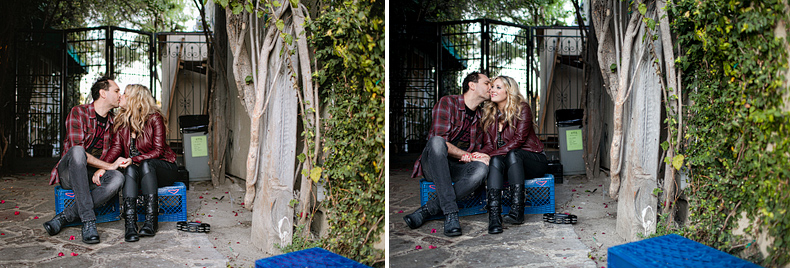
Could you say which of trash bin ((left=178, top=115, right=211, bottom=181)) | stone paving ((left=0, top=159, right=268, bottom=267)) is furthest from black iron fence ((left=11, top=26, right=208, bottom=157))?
stone paving ((left=0, top=159, right=268, bottom=267))

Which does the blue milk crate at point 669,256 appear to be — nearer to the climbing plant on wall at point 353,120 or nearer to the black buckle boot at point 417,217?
the climbing plant on wall at point 353,120

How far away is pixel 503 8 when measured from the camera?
21.5 ft

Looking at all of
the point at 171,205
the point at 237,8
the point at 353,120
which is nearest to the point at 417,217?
the point at 353,120

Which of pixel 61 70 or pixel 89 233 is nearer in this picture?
pixel 89 233

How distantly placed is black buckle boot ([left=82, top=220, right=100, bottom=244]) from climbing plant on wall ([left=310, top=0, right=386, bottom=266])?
1.57 meters

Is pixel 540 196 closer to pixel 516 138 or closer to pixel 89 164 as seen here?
pixel 516 138

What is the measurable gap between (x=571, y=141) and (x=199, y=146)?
3509 millimetres

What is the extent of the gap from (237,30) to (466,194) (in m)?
1.86

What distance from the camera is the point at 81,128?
3.51 meters

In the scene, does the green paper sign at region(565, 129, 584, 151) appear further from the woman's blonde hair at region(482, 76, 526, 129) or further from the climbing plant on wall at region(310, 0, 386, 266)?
the climbing plant on wall at region(310, 0, 386, 266)

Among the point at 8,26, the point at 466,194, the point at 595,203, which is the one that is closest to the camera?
the point at 466,194

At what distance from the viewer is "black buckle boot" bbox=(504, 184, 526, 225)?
3.71 meters

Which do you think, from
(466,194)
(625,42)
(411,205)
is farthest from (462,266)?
(625,42)

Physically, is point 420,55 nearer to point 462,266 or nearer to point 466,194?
point 466,194
